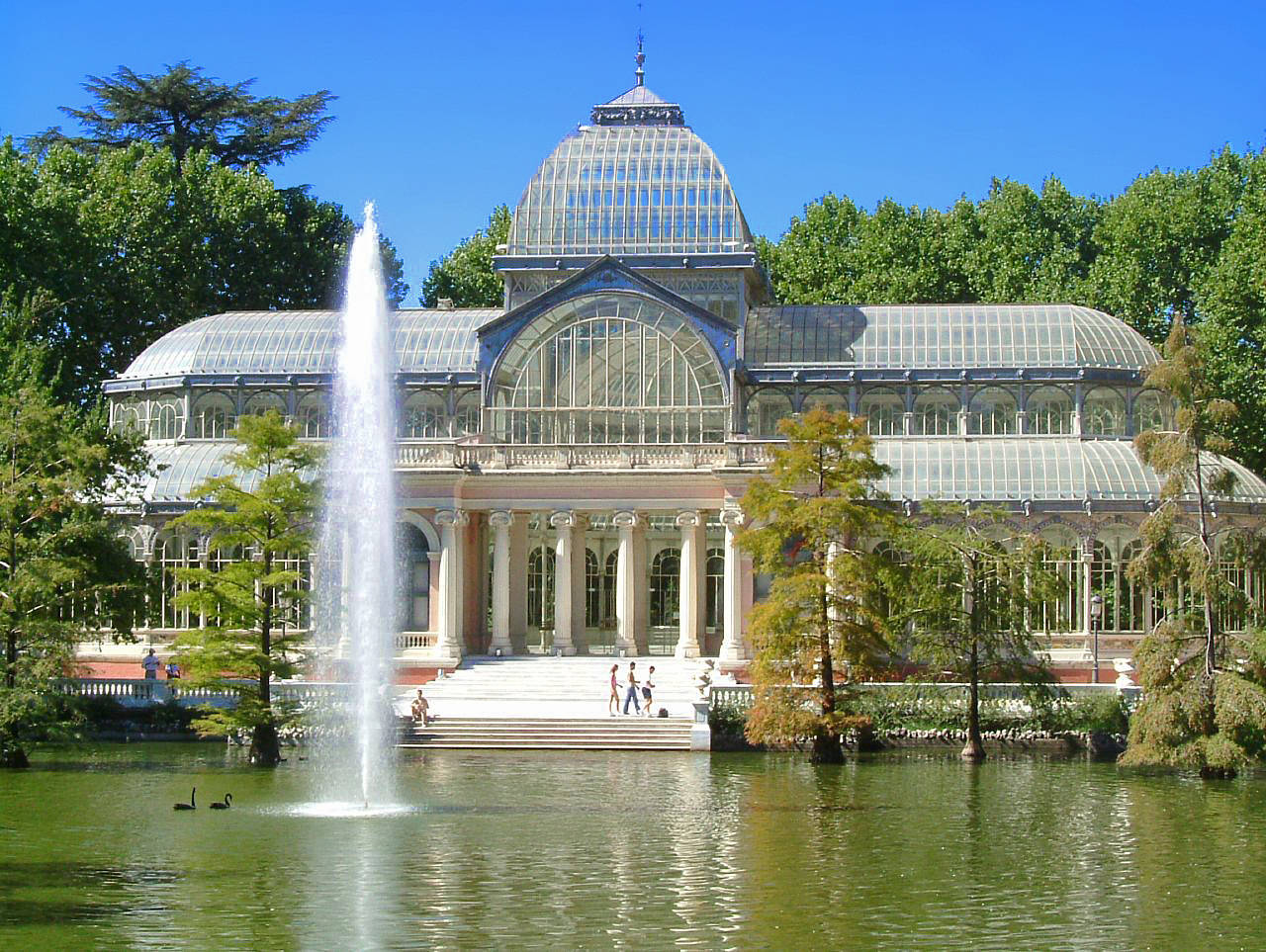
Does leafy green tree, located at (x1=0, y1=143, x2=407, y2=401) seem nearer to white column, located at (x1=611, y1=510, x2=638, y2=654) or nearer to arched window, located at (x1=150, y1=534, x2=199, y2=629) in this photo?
arched window, located at (x1=150, y1=534, x2=199, y2=629)

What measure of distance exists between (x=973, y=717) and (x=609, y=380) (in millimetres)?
20782

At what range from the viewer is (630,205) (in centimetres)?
6738

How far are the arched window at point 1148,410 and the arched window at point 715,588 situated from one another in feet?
49.0

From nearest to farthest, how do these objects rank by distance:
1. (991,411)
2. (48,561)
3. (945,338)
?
1. (48,561)
2. (991,411)
3. (945,338)

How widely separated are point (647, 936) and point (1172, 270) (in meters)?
57.6

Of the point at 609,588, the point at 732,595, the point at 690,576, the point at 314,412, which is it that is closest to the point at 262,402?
the point at 314,412

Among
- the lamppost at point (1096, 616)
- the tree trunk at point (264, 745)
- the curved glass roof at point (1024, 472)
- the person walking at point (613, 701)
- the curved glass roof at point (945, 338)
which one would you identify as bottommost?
the tree trunk at point (264, 745)

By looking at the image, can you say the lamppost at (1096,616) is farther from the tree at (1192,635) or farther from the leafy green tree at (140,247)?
the leafy green tree at (140,247)

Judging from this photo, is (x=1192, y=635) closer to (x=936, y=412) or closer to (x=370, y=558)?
(x=370, y=558)

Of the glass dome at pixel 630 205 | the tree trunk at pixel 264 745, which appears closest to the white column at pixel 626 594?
the glass dome at pixel 630 205

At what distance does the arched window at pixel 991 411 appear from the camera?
65.1 metres

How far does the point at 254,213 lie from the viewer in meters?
86.4

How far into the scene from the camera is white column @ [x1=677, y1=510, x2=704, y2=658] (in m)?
61.6

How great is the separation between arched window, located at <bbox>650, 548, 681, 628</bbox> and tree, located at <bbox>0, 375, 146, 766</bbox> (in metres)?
22.7
